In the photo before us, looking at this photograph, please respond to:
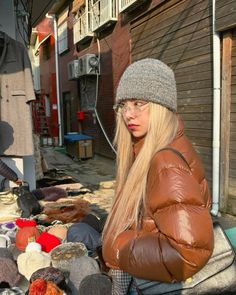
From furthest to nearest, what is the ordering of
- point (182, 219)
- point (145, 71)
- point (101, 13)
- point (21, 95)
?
point (101, 13) < point (21, 95) < point (145, 71) < point (182, 219)

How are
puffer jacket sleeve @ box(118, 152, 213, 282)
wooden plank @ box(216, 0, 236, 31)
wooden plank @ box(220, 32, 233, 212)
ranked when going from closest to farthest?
puffer jacket sleeve @ box(118, 152, 213, 282) → wooden plank @ box(216, 0, 236, 31) → wooden plank @ box(220, 32, 233, 212)

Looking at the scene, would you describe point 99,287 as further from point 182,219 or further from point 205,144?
point 205,144

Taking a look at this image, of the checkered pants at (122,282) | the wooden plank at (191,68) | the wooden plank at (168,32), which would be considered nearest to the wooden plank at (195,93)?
the wooden plank at (191,68)

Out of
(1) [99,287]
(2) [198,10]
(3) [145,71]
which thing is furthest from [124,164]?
(2) [198,10]

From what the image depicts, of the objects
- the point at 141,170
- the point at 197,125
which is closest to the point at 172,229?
the point at 141,170

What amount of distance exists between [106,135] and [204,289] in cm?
1031

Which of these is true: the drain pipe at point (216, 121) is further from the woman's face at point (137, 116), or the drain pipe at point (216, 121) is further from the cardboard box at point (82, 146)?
the cardboard box at point (82, 146)

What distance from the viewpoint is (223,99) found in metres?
5.32

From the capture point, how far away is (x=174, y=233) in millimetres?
1136

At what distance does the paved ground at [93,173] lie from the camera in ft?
15.3

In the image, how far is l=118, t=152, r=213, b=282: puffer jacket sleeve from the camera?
1134 mm

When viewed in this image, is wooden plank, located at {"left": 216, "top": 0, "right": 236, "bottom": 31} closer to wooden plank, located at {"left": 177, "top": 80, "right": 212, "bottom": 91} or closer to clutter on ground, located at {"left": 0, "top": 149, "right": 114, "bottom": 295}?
wooden plank, located at {"left": 177, "top": 80, "right": 212, "bottom": 91}

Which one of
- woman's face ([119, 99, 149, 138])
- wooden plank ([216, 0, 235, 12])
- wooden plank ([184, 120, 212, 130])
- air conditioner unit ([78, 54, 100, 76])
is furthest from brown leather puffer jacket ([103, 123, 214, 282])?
air conditioner unit ([78, 54, 100, 76])

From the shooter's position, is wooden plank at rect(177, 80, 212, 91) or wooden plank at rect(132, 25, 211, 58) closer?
wooden plank at rect(177, 80, 212, 91)
